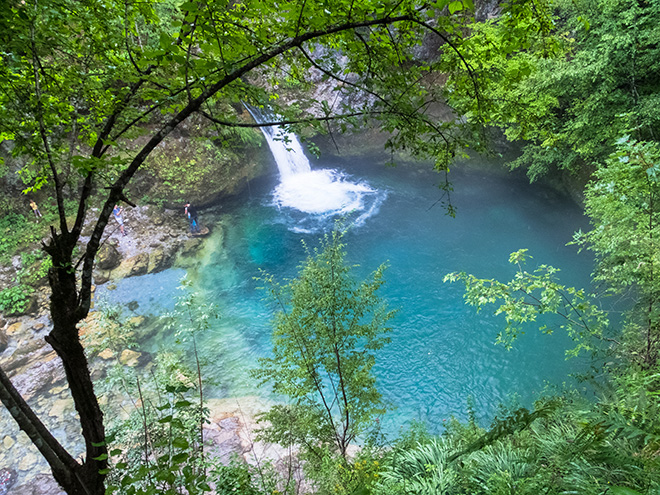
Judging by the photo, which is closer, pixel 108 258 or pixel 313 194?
pixel 108 258

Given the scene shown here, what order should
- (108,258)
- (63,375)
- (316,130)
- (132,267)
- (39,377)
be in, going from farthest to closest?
(132,267) → (108,258) → (63,375) → (39,377) → (316,130)

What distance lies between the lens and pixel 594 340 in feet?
28.4

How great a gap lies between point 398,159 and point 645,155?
1426 centimetres

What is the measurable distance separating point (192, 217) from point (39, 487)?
10922 millimetres

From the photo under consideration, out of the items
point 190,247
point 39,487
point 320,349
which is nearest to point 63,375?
point 39,487

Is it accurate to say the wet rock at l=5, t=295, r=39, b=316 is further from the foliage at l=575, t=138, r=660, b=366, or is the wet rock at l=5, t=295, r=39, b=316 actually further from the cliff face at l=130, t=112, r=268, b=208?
the foliage at l=575, t=138, r=660, b=366

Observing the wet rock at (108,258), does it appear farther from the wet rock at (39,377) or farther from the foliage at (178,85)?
the foliage at (178,85)

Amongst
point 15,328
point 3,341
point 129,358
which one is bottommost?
point 129,358

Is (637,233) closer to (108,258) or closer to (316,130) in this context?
(316,130)

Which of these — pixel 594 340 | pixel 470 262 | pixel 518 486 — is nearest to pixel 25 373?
pixel 518 486

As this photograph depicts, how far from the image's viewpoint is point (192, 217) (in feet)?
50.4

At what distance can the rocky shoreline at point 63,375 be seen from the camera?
7.05 metres

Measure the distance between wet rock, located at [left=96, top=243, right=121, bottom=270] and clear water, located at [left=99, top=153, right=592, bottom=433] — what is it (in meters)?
1.00

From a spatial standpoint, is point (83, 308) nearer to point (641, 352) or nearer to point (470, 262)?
point (641, 352)
